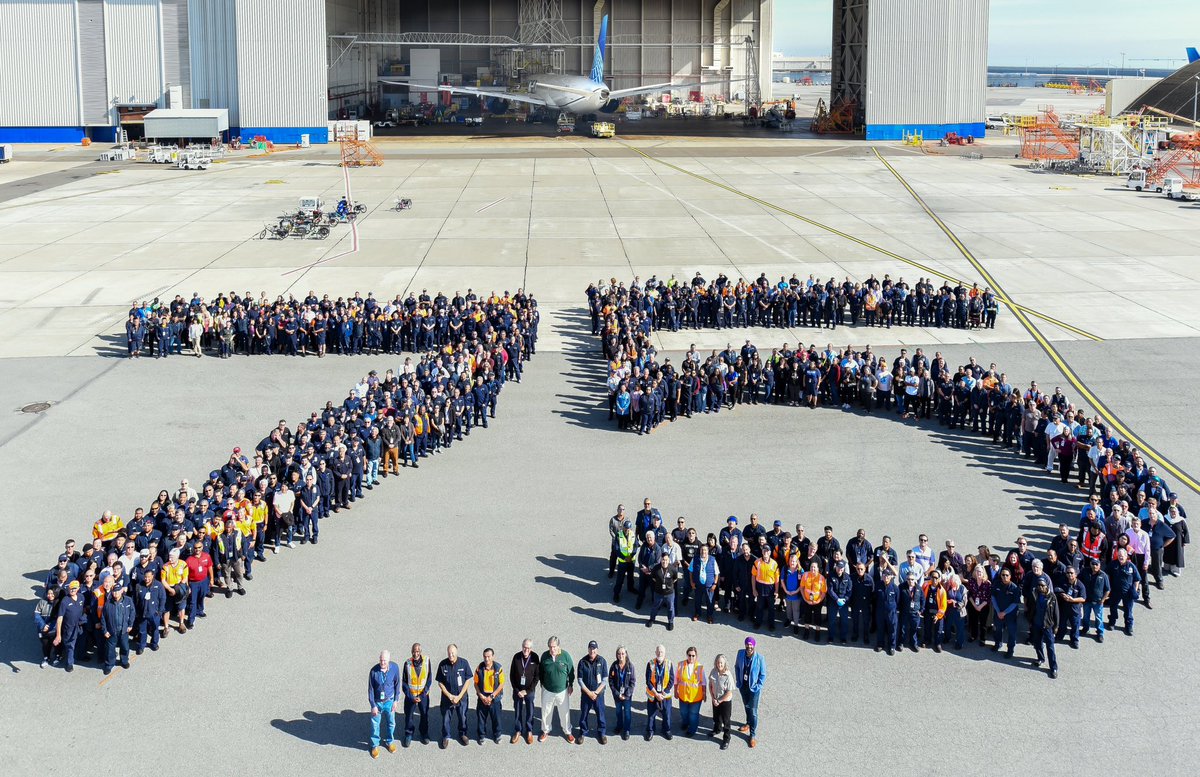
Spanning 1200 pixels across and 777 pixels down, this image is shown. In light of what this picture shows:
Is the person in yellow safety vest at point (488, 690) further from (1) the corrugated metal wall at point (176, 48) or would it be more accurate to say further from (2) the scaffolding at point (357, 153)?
(1) the corrugated metal wall at point (176, 48)

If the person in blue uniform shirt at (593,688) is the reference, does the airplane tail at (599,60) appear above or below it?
above

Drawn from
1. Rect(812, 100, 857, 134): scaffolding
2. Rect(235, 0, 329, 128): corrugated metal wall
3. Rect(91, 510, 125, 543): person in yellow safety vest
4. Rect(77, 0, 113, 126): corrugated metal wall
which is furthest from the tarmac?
Rect(812, 100, 857, 134): scaffolding

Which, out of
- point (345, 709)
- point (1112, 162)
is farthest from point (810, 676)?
point (1112, 162)

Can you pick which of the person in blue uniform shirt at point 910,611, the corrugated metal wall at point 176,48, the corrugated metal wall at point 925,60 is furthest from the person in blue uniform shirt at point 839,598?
the corrugated metal wall at point 176,48

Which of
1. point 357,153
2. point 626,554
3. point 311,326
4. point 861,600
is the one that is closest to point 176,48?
point 357,153

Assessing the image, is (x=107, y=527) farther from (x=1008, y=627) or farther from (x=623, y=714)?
(x=1008, y=627)

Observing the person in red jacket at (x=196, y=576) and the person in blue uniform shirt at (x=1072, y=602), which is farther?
the person in red jacket at (x=196, y=576)
